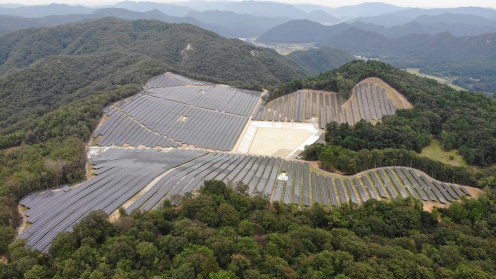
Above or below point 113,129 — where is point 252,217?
above

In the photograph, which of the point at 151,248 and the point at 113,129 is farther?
the point at 113,129

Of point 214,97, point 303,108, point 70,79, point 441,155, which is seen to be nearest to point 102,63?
point 70,79

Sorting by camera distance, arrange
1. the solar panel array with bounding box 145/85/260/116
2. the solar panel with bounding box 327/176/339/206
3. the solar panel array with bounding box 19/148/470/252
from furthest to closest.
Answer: the solar panel array with bounding box 145/85/260/116
the solar panel with bounding box 327/176/339/206
the solar panel array with bounding box 19/148/470/252

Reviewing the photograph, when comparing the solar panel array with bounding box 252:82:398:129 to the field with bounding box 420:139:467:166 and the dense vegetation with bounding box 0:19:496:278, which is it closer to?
the dense vegetation with bounding box 0:19:496:278

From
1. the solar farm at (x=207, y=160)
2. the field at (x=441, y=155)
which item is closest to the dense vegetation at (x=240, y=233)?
the field at (x=441, y=155)

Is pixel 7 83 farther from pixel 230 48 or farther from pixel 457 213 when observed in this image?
pixel 457 213

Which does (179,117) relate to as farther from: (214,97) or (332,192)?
(332,192)

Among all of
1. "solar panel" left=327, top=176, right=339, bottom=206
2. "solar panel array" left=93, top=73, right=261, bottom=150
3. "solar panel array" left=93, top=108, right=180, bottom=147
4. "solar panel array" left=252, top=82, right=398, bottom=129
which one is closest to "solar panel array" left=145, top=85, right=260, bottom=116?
"solar panel array" left=93, top=73, right=261, bottom=150

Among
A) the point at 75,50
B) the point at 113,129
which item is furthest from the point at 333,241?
the point at 75,50
